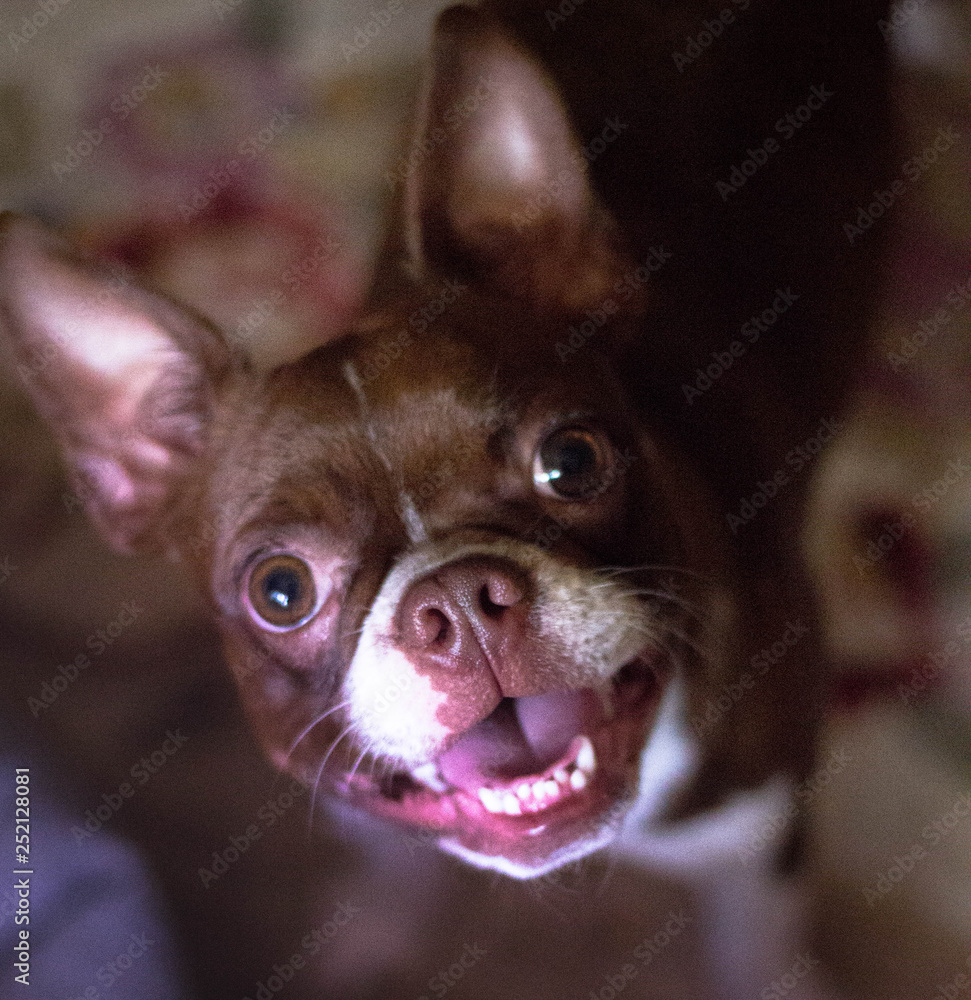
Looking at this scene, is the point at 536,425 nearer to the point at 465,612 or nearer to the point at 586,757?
the point at 465,612

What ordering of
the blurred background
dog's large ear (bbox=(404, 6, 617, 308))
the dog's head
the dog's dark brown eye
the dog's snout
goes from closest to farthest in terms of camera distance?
the dog's snout → the dog's head → the dog's dark brown eye → dog's large ear (bbox=(404, 6, 617, 308)) → the blurred background

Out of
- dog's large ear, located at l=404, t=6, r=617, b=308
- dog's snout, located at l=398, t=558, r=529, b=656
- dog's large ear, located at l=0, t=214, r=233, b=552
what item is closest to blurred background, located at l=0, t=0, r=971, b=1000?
dog's large ear, located at l=0, t=214, r=233, b=552

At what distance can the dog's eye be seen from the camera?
182cm

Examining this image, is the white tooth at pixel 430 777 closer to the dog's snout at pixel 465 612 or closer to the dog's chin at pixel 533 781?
the dog's chin at pixel 533 781

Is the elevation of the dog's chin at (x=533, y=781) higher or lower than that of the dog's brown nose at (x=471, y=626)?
lower

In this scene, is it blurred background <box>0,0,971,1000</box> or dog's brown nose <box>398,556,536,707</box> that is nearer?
dog's brown nose <box>398,556,536,707</box>

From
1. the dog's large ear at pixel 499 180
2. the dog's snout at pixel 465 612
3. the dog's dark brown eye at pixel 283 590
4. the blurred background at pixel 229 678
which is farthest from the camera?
the blurred background at pixel 229 678

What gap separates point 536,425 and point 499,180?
2.02 feet

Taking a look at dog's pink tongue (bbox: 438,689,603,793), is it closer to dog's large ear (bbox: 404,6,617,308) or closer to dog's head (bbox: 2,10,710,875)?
dog's head (bbox: 2,10,710,875)

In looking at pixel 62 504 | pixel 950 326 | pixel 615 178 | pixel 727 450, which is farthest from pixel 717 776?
pixel 62 504

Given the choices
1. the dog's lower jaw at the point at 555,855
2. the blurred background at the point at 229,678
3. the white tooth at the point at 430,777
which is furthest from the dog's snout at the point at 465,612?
the blurred background at the point at 229,678

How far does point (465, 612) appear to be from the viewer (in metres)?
1.59

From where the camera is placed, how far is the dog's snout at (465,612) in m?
1.59

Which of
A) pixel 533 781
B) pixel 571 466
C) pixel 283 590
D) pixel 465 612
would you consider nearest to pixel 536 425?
pixel 571 466
